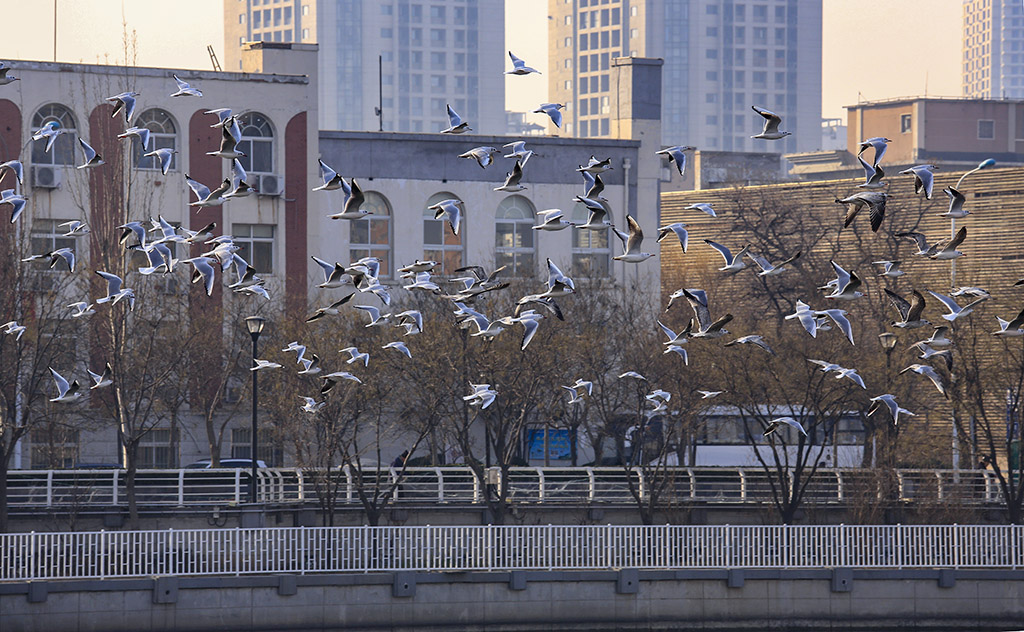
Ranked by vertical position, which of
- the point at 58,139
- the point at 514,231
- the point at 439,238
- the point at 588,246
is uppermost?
the point at 58,139

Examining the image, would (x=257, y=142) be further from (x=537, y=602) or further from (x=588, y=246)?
(x=537, y=602)

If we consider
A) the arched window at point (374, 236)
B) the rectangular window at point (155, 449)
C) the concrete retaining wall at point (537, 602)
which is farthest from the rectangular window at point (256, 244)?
the concrete retaining wall at point (537, 602)

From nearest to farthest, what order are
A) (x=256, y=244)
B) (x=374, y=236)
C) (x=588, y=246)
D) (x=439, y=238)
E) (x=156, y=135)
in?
(x=156, y=135)
(x=256, y=244)
(x=374, y=236)
(x=439, y=238)
(x=588, y=246)

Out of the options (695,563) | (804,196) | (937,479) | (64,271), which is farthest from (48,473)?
(804,196)

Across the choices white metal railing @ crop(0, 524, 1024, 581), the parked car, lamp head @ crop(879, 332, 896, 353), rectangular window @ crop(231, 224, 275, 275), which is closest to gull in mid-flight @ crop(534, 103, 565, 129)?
white metal railing @ crop(0, 524, 1024, 581)

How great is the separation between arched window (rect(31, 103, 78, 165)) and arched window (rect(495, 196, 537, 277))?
525 inches

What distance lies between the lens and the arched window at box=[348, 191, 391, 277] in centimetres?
5084

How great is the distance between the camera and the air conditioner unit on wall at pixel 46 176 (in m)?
45.8

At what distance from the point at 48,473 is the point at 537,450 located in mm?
20522

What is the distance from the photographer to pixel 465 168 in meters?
51.5

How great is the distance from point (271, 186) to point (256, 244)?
188 cm

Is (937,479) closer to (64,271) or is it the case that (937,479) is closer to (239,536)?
(239,536)

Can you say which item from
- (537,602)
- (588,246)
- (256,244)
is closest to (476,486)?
(537,602)

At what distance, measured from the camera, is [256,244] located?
49.3 meters
